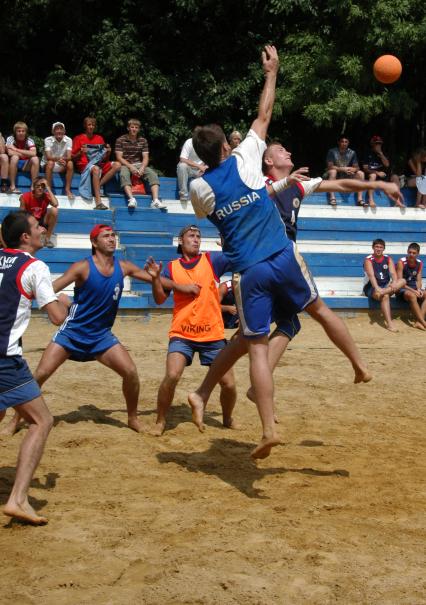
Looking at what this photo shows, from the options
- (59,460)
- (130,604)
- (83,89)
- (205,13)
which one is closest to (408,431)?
(59,460)

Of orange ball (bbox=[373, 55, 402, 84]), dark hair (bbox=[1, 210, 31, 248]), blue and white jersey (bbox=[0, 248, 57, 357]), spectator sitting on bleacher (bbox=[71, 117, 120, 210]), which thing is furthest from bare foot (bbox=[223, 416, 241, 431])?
spectator sitting on bleacher (bbox=[71, 117, 120, 210])

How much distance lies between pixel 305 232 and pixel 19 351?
11.9 meters

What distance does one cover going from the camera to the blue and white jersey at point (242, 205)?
19.3 ft

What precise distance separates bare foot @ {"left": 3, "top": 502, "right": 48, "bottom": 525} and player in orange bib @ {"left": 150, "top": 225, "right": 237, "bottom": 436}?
2406mm

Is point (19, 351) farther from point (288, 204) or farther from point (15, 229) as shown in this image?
point (288, 204)

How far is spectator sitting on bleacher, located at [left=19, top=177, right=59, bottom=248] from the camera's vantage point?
47.0 ft

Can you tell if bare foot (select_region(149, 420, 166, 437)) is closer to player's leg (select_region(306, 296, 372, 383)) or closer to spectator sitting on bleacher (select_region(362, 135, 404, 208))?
player's leg (select_region(306, 296, 372, 383))

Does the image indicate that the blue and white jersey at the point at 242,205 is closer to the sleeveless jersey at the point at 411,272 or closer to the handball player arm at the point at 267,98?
the handball player arm at the point at 267,98

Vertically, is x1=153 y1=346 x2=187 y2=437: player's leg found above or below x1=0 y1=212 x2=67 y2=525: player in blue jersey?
below

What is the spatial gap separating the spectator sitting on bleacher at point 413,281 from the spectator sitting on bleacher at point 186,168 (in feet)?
13.2

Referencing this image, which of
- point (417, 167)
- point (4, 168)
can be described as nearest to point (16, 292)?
point (4, 168)

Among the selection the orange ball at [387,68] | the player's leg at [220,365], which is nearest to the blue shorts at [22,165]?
the orange ball at [387,68]

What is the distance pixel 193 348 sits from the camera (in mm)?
8008

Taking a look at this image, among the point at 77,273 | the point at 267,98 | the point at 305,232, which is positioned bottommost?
the point at 305,232
